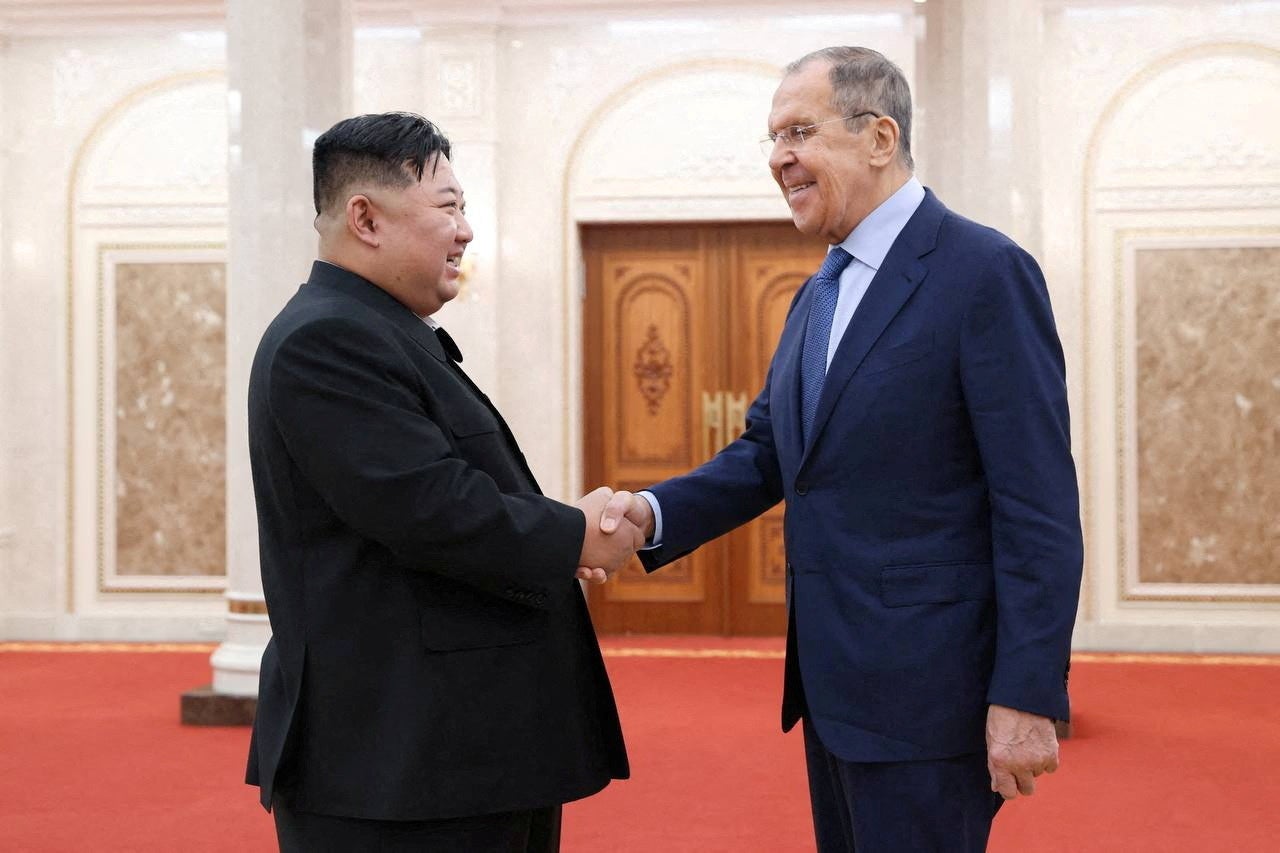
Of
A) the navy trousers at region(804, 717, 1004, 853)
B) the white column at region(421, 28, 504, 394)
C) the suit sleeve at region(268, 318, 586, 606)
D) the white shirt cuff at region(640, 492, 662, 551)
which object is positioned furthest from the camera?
the white column at region(421, 28, 504, 394)

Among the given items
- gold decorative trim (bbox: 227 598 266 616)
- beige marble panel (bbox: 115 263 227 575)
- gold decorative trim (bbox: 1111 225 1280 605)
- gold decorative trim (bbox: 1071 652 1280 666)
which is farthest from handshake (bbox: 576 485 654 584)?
beige marble panel (bbox: 115 263 227 575)

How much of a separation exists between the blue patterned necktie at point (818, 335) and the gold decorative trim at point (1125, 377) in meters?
5.78

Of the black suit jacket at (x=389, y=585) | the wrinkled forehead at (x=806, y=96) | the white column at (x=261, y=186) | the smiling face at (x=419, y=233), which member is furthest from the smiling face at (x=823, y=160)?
the white column at (x=261, y=186)

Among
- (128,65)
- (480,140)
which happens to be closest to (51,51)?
(128,65)

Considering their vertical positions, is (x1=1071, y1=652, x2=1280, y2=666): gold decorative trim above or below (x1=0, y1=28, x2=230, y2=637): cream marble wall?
below

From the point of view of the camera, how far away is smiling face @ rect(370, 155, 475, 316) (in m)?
1.86

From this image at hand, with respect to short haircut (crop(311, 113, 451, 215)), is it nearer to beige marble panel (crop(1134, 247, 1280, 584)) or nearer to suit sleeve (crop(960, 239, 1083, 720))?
suit sleeve (crop(960, 239, 1083, 720))

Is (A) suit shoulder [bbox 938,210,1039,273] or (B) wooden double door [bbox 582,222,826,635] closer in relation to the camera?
(A) suit shoulder [bbox 938,210,1039,273]

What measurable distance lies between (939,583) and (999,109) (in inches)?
146

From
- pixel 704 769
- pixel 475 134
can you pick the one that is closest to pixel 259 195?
pixel 475 134

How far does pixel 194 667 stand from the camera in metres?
7.02

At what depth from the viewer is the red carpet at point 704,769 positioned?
12.7 feet

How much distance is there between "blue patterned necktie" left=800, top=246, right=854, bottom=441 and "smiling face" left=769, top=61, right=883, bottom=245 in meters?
0.05

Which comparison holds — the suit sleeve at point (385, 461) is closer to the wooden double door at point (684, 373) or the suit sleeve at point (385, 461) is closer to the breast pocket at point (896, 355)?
the breast pocket at point (896, 355)
